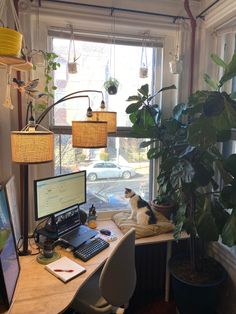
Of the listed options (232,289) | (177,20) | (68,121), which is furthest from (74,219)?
(177,20)

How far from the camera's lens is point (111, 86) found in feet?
6.82

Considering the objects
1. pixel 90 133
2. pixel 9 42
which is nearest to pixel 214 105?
pixel 90 133

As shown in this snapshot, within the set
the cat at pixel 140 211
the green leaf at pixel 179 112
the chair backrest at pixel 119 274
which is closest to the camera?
the chair backrest at pixel 119 274

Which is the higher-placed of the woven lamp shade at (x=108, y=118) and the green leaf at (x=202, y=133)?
the woven lamp shade at (x=108, y=118)

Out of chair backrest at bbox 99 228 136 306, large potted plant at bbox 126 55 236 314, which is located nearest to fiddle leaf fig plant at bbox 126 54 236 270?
large potted plant at bbox 126 55 236 314

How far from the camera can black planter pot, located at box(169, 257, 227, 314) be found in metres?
1.79

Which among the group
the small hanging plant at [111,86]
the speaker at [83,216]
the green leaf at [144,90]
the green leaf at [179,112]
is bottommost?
the speaker at [83,216]

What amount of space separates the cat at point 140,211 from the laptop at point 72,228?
391 millimetres

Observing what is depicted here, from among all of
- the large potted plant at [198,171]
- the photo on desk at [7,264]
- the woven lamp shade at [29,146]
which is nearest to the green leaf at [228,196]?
the large potted plant at [198,171]

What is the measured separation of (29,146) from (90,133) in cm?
33

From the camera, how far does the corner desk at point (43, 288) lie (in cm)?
117

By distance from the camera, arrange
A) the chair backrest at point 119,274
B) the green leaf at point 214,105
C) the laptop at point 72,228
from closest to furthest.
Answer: the chair backrest at point 119,274 < the green leaf at point 214,105 < the laptop at point 72,228

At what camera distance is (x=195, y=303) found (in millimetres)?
1812

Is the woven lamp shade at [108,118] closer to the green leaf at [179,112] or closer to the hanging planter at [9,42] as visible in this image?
the green leaf at [179,112]
